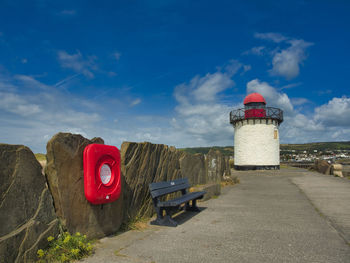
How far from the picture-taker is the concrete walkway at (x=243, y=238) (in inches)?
144

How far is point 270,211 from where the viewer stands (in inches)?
263

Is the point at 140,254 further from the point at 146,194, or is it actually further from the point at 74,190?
the point at 146,194

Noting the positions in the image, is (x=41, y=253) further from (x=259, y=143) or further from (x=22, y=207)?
(x=259, y=143)

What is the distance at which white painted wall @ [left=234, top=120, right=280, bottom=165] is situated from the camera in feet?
80.6

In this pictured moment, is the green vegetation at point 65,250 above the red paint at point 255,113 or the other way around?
the other way around

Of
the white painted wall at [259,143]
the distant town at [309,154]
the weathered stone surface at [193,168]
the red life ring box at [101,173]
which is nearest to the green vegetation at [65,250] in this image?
the red life ring box at [101,173]

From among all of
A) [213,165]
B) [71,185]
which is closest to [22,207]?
[71,185]

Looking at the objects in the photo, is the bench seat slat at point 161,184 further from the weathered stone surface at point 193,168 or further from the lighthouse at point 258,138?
the lighthouse at point 258,138

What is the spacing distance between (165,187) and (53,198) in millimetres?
2656

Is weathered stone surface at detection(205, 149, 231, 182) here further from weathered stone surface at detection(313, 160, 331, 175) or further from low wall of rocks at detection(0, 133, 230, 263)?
weathered stone surface at detection(313, 160, 331, 175)

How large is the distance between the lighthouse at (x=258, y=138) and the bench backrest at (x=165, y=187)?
745 inches

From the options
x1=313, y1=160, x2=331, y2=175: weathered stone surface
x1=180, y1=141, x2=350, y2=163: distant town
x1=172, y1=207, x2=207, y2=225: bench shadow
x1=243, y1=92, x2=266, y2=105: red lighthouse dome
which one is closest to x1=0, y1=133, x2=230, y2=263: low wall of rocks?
x1=172, y1=207, x2=207, y2=225: bench shadow

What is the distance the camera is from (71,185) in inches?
153

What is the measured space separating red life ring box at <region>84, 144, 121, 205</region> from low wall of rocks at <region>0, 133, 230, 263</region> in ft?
0.52
